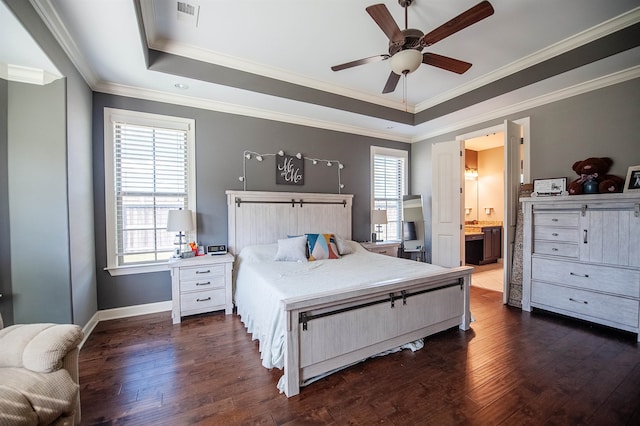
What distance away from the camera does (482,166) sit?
694cm

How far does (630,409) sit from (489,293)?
2.42 metres

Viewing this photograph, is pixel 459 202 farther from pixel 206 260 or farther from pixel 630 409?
pixel 206 260

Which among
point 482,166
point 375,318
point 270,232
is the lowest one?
point 375,318

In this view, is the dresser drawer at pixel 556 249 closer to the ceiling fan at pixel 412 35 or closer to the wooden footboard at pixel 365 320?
the wooden footboard at pixel 365 320

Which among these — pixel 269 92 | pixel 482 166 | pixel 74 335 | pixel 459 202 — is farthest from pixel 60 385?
pixel 482 166

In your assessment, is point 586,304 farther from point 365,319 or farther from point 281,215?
point 281,215

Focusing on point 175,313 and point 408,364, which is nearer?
point 408,364

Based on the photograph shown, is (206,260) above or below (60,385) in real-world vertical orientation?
above

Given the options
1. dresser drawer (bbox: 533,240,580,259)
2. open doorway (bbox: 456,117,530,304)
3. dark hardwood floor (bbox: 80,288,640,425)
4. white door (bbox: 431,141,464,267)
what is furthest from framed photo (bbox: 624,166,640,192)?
white door (bbox: 431,141,464,267)

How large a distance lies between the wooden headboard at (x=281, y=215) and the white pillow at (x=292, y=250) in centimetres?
45

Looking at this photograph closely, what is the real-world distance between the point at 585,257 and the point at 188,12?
15.2 ft

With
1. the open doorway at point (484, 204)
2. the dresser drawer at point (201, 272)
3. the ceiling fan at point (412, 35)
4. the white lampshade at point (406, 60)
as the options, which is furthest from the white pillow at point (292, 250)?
the open doorway at point (484, 204)

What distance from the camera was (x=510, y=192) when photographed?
11.7ft

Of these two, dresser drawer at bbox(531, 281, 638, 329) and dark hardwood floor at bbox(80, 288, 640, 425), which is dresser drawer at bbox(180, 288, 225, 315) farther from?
dresser drawer at bbox(531, 281, 638, 329)
